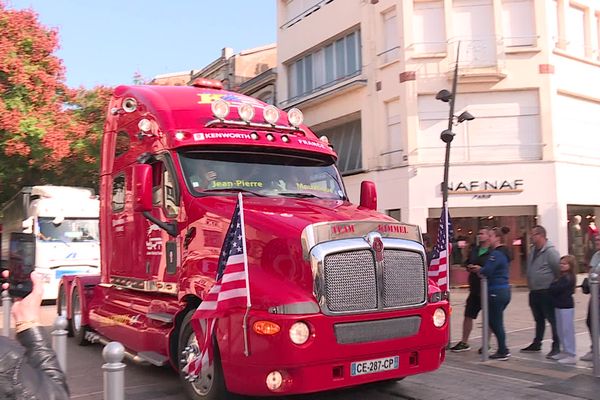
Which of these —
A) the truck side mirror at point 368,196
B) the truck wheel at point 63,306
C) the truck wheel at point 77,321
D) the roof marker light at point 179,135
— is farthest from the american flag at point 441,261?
the truck wheel at point 63,306

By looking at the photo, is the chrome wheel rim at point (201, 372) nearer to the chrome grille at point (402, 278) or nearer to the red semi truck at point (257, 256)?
the red semi truck at point (257, 256)

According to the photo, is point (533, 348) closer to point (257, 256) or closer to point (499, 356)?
point (499, 356)

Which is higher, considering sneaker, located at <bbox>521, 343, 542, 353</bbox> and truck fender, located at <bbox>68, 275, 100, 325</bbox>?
truck fender, located at <bbox>68, 275, 100, 325</bbox>

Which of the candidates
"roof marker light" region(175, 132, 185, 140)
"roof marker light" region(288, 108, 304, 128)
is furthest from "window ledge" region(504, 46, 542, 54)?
"roof marker light" region(175, 132, 185, 140)

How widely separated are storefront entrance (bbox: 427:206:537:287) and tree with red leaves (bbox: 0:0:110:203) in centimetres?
1187

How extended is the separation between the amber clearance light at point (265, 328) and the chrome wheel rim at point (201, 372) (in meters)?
0.70

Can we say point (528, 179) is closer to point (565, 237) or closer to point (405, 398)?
point (565, 237)

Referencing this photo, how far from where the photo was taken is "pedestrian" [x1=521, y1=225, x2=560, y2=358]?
8.00 metres

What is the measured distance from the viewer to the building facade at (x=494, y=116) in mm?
18766

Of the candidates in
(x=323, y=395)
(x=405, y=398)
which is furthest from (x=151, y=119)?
(x=405, y=398)

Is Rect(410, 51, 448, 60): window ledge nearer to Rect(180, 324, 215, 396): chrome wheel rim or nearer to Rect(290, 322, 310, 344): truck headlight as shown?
Rect(180, 324, 215, 396): chrome wheel rim

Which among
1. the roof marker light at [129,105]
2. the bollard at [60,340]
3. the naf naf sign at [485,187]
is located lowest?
the bollard at [60,340]

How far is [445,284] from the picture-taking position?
7.16 meters

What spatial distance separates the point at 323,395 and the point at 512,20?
16654 mm
